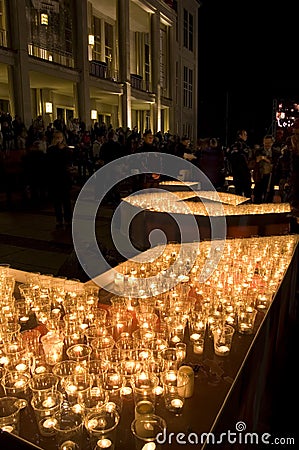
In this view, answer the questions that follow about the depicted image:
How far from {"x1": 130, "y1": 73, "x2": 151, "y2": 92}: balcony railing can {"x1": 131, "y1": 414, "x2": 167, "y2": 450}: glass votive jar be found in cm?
2293

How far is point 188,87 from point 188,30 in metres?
4.09

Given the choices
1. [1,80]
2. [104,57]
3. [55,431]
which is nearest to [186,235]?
[55,431]

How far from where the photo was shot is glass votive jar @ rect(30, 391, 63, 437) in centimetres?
169

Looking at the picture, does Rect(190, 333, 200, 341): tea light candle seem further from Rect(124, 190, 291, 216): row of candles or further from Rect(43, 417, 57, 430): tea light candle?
Rect(124, 190, 291, 216): row of candles

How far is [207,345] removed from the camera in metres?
2.34

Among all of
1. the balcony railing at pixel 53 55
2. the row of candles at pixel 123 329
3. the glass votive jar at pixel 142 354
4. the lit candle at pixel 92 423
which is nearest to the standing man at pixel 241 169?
the row of candles at pixel 123 329

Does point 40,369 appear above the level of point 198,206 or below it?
below

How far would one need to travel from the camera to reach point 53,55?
1723 centimetres

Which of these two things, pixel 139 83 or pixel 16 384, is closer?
pixel 16 384

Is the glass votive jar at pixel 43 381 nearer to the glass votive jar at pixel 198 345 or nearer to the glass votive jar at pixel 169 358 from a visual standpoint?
the glass votive jar at pixel 169 358

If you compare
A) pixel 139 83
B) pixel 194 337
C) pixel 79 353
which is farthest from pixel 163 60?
pixel 79 353

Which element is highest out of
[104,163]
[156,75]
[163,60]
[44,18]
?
[163,60]

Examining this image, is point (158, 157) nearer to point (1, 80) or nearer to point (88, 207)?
point (88, 207)

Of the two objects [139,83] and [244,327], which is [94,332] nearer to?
[244,327]
